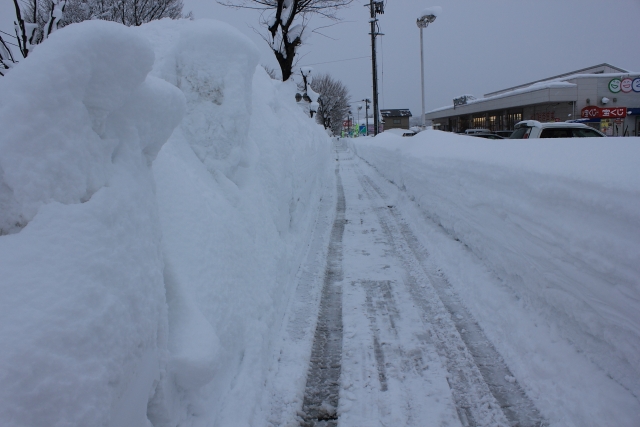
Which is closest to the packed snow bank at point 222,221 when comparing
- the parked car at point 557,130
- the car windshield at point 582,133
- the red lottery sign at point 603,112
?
the parked car at point 557,130

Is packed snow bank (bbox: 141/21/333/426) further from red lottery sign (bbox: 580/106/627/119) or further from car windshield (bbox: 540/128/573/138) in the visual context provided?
red lottery sign (bbox: 580/106/627/119)

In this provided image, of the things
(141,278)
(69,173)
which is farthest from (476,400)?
(69,173)

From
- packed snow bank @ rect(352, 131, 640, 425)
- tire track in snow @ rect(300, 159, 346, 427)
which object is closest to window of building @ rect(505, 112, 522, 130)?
packed snow bank @ rect(352, 131, 640, 425)

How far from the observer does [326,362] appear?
339cm

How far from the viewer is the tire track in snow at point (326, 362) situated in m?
2.78

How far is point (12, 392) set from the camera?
1.16 meters

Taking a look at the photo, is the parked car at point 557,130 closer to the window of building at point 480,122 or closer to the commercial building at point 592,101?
the commercial building at point 592,101

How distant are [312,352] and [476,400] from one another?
1.40 m

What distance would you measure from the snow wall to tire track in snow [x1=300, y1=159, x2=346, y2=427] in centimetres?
40

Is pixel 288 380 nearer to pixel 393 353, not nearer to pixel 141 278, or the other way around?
pixel 393 353

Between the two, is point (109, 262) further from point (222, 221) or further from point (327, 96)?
point (327, 96)

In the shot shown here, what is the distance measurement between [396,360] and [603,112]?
33960mm

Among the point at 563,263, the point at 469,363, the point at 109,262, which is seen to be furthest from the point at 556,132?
the point at 109,262

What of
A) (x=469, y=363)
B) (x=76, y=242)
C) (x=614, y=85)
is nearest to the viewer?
(x=76, y=242)
